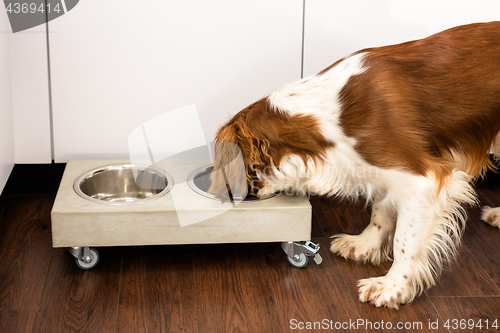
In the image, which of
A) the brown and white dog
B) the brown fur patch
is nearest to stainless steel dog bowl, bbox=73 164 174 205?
the brown and white dog

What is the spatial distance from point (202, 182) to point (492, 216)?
1.40 meters

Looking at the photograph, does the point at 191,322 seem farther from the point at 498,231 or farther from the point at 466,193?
the point at 498,231

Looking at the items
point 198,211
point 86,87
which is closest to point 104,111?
point 86,87

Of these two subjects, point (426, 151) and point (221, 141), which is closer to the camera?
point (426, 151)

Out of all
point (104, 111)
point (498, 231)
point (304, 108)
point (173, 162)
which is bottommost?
point (498, 231)

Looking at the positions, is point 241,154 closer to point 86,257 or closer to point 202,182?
point 202,182

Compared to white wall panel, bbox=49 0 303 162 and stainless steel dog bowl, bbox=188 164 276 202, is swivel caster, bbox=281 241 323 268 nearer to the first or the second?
stainless steel dog bowl, bbox=188 164 276 202

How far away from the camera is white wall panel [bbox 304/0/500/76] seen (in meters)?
2.51

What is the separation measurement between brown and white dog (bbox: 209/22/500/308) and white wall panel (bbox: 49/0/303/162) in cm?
60

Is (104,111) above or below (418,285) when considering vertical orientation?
above

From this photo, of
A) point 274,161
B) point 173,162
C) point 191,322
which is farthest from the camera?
point 173,162

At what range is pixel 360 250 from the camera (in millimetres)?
2229

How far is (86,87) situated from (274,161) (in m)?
1.09

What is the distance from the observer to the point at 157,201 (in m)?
2.07
